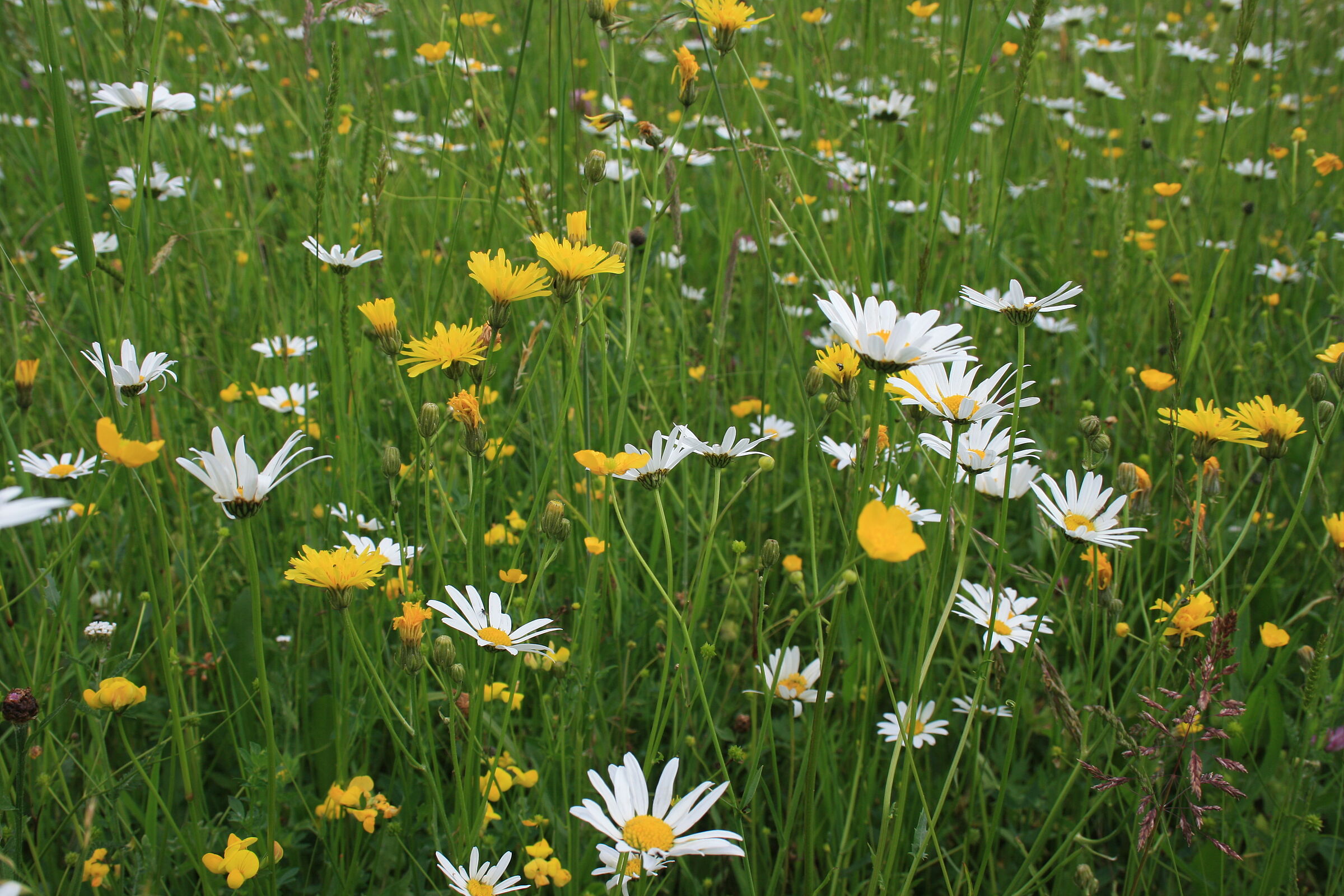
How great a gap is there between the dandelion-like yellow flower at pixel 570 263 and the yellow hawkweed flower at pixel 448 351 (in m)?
0.12

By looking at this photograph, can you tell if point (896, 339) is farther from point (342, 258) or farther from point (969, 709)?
point (342, 258)

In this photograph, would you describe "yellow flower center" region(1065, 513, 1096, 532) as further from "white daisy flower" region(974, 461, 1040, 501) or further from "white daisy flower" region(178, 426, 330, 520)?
"white daisy flower" region(178, 426, 330, 520)

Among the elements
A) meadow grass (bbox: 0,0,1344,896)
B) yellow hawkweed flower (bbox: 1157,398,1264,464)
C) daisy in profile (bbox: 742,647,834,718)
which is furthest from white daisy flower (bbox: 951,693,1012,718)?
yellow hawkweed flower (bbox: 1157,398,1264,464)

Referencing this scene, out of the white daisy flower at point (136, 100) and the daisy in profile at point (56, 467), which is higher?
the white daisy flower at point (136, 100)

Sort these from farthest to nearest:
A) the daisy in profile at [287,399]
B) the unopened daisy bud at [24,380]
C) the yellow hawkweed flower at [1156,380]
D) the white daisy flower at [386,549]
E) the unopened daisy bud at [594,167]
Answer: the daisy in profile at [287,399] < the yellow hawkweed flower at [1156,380] < the unopened daisy bud at [24,380] < the unopened daisy bud at [594,167] < the white daisy flower at [386,549]

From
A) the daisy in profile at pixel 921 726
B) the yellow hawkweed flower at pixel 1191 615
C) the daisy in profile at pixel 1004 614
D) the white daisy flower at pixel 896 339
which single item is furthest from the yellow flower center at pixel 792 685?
the white daisy flower at pixel 896 339

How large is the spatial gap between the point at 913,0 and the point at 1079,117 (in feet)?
3.37

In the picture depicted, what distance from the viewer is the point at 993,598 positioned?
3.06 ft

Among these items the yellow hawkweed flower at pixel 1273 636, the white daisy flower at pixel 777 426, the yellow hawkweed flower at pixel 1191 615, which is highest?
the yellow hawkweed flower at pixel 1191 615

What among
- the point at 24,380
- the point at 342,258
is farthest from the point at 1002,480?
the point at 24,380

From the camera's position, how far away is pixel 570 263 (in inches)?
40.7

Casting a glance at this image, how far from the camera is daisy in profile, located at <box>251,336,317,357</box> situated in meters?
1.69

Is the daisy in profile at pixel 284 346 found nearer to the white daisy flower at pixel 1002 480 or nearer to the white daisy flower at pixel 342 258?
the white daisy flower at pixel 342 258

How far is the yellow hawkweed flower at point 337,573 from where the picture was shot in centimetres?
91
